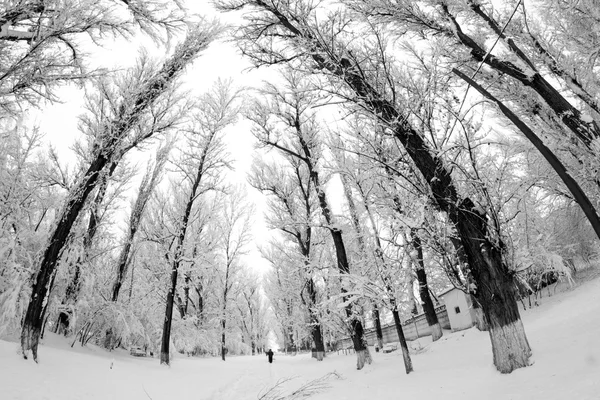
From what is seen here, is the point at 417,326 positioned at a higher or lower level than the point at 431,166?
lower

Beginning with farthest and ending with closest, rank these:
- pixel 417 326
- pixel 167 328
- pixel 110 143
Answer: pixel 417 326
pixel 167 328
pixel 110 143

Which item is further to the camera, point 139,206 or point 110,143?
point 139,206

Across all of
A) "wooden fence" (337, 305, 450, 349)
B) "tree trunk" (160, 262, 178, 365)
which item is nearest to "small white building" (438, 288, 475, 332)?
"wooden fence" (337, 305, 450, 349)

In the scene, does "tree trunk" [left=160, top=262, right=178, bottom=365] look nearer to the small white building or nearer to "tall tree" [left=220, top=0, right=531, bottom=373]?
"tall tree" [left=220, top=0, right=531, bottom=373]

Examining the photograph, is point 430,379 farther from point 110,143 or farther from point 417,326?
point 417,326

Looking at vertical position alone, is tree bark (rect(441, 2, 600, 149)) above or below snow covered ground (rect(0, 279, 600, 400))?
above

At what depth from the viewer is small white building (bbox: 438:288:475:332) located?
528 inches

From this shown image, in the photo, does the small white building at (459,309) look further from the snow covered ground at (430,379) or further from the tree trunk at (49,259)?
the tree trunk at (49,259)

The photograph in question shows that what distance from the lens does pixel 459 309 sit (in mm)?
14086

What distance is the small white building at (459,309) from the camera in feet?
44.0

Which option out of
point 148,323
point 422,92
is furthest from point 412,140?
point 148,323

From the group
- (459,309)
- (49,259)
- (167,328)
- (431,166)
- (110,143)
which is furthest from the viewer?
(459,309)

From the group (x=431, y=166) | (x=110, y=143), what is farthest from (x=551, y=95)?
(x=110, y=143)

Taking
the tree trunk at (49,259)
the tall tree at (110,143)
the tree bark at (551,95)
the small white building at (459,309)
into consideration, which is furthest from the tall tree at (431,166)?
the small white building at (459,309)
